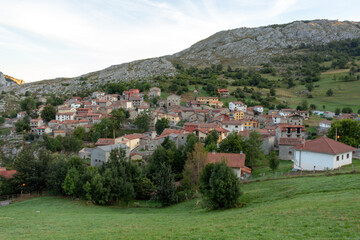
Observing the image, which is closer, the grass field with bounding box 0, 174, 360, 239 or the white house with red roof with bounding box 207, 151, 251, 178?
the grass field with bounding box 0, 174, 360, 239

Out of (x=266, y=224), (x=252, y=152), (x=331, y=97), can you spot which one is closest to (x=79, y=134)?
(x=252, y=152)

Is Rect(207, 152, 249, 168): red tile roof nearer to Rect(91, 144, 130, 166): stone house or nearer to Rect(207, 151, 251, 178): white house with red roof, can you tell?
Rect(207, 151, 251, 178): white house with red roof

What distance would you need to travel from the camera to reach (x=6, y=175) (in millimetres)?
41938

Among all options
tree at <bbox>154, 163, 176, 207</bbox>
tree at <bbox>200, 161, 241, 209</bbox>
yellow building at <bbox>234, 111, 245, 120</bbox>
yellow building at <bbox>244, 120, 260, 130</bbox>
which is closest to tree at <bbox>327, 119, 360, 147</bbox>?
yellow building at <bbox>244, 120, 260, 130</bbox>

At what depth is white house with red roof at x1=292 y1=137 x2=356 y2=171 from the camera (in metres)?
29.1

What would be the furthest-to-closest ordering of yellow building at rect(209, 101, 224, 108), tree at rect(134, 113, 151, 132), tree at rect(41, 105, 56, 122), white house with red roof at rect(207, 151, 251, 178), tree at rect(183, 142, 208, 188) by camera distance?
yellow building at rect(209, 101, 224, 108), tree at rect(41, 105, 56, 122), tree at rect(134, 113, 151, 132), white house with red roof at rect(207, 151, 251, 178), tree at rect(183, 142, 208, 188)

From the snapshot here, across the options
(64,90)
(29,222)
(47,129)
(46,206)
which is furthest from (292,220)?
(64,90)

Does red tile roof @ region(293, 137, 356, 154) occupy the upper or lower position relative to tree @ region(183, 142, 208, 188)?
upper

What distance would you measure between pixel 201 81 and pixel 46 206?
335 feet

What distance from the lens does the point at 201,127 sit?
62.8m

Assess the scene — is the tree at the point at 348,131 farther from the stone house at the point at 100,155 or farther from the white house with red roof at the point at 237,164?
the stone house at the point at 100,155

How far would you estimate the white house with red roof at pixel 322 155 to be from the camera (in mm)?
29139

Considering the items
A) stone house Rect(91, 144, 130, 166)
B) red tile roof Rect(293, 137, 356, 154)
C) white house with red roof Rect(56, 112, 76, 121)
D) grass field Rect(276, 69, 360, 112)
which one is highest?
grass field Rect(276, 69, 360, 112)

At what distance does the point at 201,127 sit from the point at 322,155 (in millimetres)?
34988
